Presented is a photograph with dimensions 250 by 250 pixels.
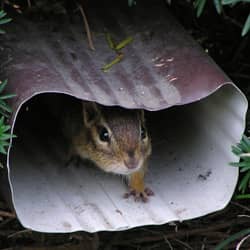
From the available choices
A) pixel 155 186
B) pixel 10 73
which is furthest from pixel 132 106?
pixel 155 186

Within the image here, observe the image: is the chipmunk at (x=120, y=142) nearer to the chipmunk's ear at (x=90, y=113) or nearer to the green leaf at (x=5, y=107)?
the chipmunk's ear at (x=90, y=113)

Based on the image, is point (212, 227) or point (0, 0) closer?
point (0, 0)

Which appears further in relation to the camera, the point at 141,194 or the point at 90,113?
the point at 90,113

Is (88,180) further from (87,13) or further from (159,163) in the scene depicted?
(87,13)

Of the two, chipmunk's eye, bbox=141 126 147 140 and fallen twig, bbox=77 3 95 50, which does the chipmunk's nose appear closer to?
chipmunk's eye, bbox=141 126 147 140

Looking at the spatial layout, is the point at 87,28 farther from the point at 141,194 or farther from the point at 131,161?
the point at 141,194

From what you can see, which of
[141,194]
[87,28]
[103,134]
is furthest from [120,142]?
[87,28]

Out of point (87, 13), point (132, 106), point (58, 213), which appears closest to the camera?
point (132, 106)

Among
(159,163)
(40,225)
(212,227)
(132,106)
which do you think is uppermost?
(132,106)
